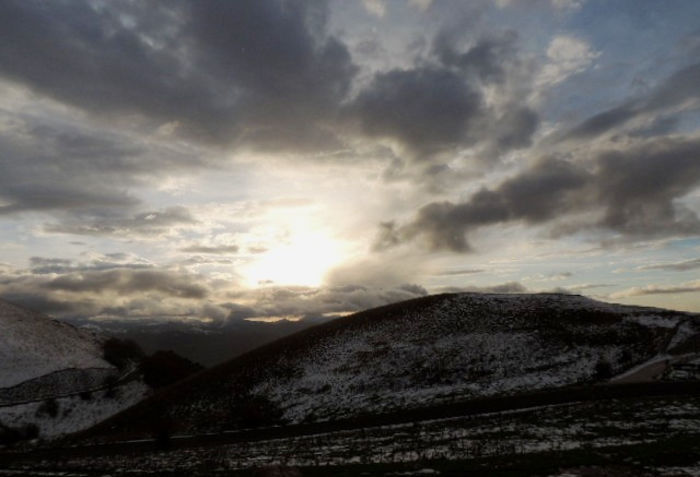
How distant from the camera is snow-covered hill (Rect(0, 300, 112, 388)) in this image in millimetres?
78125

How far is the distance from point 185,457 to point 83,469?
732cm

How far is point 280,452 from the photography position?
3108 cm

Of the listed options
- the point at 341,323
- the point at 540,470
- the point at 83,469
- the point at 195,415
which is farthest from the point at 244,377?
the point at 540,470

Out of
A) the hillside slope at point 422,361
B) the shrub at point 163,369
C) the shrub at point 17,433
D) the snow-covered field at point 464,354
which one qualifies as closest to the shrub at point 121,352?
the shrub at point 163,369

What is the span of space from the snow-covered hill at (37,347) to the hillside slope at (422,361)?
28.7 m

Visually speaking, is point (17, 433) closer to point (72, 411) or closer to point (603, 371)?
point (72, 411)

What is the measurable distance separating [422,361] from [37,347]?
245ft

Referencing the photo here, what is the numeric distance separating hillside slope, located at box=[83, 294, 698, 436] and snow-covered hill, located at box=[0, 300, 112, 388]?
94.2 feet

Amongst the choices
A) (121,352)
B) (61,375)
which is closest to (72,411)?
(61,375)

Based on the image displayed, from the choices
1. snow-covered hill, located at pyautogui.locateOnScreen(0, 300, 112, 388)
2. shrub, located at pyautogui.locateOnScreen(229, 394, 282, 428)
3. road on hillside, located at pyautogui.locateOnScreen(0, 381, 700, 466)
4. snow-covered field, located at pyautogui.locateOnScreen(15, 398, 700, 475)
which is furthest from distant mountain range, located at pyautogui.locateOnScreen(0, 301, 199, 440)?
snow-covered field, located at pyautogui.locateOnScreen(15, 398, 700, 475)

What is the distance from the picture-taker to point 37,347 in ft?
281

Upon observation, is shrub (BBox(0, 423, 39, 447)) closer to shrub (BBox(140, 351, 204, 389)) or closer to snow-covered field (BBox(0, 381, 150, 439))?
snow-covered field (BBox(0, 381, 150, 439))

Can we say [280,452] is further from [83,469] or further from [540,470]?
[540,470]

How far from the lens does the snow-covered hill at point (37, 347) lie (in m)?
78.1
